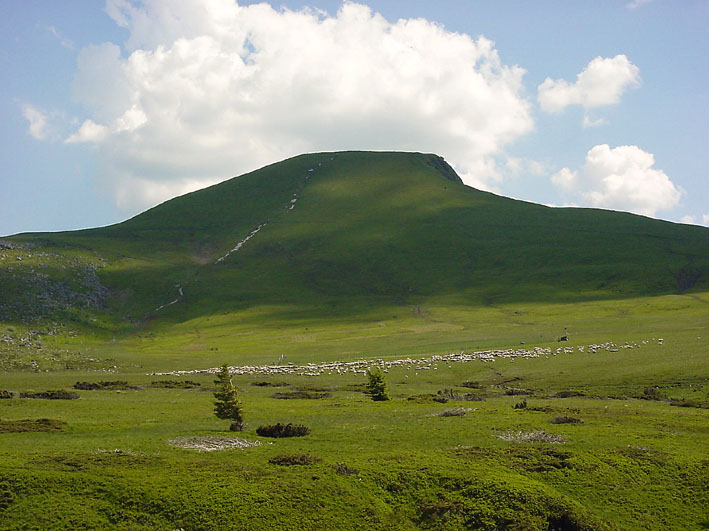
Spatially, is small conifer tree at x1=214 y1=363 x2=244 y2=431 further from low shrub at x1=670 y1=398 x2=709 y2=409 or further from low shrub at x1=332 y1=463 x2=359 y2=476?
low shrub at x1=670 y1=398 x2=709 y2=409

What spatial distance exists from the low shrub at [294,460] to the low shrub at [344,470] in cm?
130

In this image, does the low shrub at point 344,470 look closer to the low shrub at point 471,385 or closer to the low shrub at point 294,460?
the low shrub at point 294,460

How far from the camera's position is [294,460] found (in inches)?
1086

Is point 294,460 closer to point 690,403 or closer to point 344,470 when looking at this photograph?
point 344,470

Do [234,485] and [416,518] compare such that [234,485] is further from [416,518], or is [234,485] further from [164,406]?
[164,406]

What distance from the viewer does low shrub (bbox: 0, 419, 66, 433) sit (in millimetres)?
33466

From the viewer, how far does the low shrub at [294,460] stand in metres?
27.4

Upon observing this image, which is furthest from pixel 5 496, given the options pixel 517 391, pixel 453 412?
pixel 517 391

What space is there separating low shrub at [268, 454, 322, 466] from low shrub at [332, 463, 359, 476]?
1297 mm

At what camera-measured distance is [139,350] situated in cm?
11294

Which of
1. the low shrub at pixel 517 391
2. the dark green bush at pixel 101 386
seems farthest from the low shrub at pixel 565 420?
the dark green bush at pixel 101 386

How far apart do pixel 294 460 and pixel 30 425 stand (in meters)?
17.1

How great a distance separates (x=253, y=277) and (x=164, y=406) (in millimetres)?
142955

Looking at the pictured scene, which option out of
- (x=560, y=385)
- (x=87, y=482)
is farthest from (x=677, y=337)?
(x=87, y=482)
